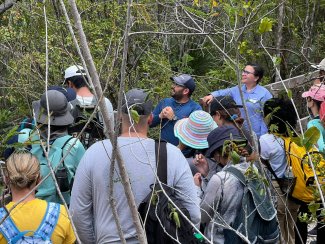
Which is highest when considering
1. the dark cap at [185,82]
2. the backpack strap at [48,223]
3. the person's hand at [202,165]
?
the backpack strap at [48,223]

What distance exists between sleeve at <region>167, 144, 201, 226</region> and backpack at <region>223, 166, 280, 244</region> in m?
0.28

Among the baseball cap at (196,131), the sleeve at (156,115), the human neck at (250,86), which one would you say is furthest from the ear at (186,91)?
the baseball cap at (196,131)

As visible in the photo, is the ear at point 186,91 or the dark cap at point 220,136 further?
the ear at point 186,91

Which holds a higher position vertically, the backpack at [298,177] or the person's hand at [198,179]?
the person's hand at [198,179]

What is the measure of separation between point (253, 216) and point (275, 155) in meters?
1.35

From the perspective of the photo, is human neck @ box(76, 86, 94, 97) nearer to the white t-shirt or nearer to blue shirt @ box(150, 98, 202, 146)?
blue shirt @ box(150, 98, 202, 146)

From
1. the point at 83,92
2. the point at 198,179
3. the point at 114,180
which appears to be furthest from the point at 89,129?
the point at 114,180

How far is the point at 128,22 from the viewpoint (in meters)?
2.17

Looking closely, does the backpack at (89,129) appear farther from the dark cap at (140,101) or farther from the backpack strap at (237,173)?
the backpack strap at (237,173)

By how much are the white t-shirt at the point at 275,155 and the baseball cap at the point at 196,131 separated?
432 mm

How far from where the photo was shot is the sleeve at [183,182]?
3898 millimetres

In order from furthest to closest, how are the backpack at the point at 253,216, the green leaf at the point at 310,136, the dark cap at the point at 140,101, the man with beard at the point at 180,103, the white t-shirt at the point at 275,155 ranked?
the man with beard at the point at 180,103 < the white t-shirt at the point at 275,155 < the backpack at the point at 253,216 < the dark cap at the point at 140,101 < the green leaf at the point at 310,136

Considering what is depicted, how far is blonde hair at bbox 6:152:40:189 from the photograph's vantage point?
3.72 m

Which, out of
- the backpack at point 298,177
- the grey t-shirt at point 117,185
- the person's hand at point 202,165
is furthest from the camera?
the backpack at point 298,177
